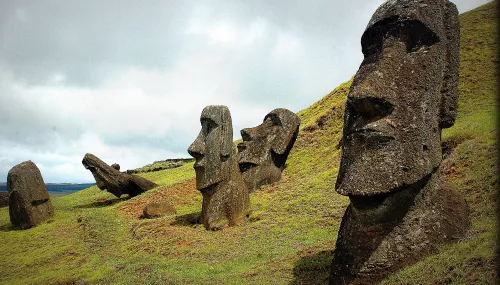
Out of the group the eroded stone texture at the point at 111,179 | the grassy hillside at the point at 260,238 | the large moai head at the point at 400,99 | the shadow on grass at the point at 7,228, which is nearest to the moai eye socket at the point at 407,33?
the large moai head at the point at 400,99

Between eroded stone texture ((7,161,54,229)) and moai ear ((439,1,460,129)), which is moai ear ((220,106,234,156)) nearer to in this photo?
moai ear ((439,1,460,129))

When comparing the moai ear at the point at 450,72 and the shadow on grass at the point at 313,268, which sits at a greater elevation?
the moai ear at the point at 450,72

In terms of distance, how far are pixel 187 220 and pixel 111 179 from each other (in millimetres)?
8929

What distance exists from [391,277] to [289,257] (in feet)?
12.5

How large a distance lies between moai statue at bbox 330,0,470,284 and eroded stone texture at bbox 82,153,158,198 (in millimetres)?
18739

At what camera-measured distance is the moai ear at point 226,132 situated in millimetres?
15117

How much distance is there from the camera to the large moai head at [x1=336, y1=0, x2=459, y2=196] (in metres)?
6.54

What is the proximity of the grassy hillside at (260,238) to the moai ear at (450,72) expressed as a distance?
6.86 ft

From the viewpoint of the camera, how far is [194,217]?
16.5 metres

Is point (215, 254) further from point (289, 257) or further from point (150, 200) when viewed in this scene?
point (150, 200)

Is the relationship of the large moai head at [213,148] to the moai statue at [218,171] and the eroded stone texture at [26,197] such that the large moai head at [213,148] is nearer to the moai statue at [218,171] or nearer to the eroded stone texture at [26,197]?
the moai statue at [218,171]

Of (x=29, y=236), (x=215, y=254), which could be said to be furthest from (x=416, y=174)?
(x=29, y=236)

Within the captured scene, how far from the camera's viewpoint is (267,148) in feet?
69.9

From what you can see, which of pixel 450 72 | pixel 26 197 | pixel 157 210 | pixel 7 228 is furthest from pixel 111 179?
pixel 450 72
